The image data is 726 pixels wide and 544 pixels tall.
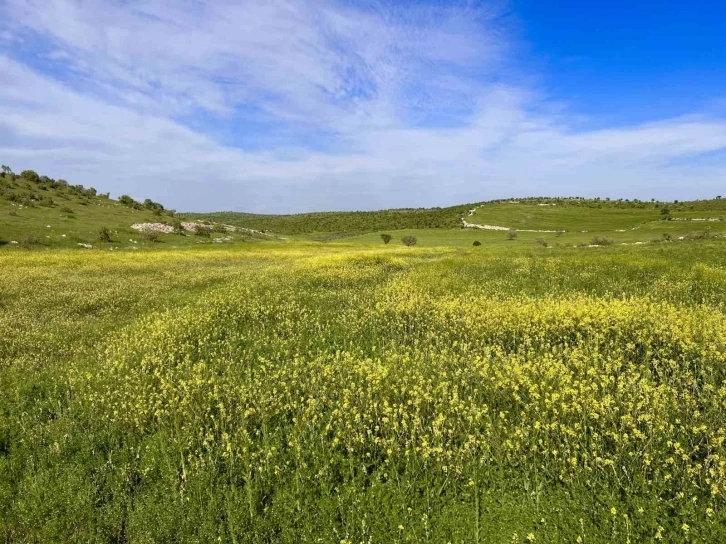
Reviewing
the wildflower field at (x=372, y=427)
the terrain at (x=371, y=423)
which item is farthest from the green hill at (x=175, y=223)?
the wildflower field at (x=372, y=427)

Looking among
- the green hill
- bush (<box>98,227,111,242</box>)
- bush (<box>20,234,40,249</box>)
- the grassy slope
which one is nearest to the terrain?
bush (<box>20,234,40,249</box>)

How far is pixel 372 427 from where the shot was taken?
704cm

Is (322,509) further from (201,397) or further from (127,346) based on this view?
(127,346)

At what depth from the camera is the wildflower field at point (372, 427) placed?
16.4ft

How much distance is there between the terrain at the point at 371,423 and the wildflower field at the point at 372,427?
0.04m

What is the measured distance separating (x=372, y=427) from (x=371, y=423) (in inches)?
14.0

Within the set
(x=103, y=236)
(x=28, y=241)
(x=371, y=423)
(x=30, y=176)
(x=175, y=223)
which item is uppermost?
(x=30, y=176)

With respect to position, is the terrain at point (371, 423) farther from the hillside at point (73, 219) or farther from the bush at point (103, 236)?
the bush at point (103, 236)

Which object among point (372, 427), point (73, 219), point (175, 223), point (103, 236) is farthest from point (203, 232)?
point (372, 427)

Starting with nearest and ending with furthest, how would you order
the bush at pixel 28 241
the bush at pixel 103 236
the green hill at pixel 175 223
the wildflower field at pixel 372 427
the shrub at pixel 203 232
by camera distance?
the wildflower field at pixel 372 427 < the bush at pixel 28 241 < the green hill at pixel 175 223 < the bush at pixel 103 236 < the shrub at pixel 203 232

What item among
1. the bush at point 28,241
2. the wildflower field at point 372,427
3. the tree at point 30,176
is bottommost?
the wildflower field at point 372,427

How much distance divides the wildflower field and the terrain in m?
0.04

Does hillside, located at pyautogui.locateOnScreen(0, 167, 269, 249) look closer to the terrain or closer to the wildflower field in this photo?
the terrain

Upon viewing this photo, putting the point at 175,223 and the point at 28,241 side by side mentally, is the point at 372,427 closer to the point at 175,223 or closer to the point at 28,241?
the point at 28,241
